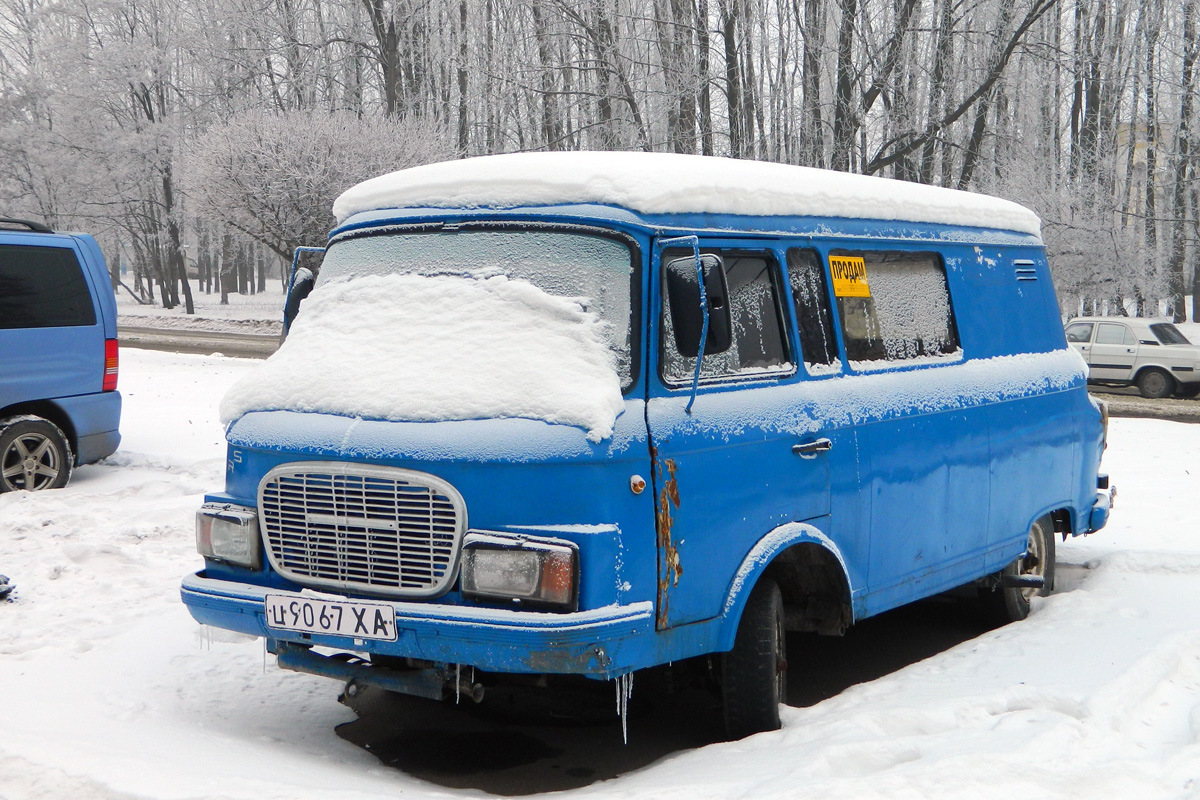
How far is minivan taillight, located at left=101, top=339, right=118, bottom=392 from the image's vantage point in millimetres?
10125

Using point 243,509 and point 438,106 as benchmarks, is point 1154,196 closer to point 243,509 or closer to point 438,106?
point 438,106

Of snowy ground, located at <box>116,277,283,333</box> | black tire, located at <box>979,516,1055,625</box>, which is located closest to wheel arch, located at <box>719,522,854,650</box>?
black tire, located at <box>979,516,1055,625</box>

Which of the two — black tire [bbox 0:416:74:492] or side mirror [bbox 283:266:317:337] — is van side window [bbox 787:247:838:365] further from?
black tire [bbox 0:416:74:492]

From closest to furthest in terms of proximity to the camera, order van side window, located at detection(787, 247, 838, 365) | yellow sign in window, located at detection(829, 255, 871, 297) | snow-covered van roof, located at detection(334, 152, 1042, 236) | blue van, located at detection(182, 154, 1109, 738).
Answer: blue van, located at detection(182, 154, 1109, 738)
snow-covered van roof, located at detection(334, 152, 1042, 236)
van side window, located at detection(787, 247, 838, 365)
yellow sign in window, located at detection(829, 255, 871, 297)

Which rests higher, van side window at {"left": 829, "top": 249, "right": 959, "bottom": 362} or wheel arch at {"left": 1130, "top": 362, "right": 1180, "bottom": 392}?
van side window at {"left": 829, "top": 249, "right": 959, "bottom": 362}

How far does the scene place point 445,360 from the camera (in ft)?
14.6

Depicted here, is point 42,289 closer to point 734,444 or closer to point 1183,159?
point 734,444

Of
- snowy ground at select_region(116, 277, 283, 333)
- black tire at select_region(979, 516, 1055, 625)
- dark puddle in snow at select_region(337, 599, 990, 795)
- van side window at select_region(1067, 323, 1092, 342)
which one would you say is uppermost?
snowy ground at select_region(116, 277, 283, 333)

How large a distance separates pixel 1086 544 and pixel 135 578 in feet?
21.2

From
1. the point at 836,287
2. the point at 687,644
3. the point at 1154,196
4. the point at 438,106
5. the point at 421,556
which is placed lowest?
the point at 687,644

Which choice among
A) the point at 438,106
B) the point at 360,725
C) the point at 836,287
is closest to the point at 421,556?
the point at 360,725

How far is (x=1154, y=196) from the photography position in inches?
1373

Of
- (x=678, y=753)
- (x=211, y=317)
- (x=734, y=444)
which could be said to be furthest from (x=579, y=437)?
(x=211, y=317)

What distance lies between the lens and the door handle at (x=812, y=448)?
4918 millimetres
